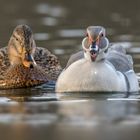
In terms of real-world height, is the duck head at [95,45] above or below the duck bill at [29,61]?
above

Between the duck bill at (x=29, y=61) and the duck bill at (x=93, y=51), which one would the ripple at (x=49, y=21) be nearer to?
the duck bill at (x=29, y=61)

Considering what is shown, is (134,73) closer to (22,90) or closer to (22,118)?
(22,90)

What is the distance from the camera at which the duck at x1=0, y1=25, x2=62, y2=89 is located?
16406mm

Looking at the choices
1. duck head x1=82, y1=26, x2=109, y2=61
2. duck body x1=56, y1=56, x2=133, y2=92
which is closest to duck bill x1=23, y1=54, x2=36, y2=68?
duck body x1=56, y1=56, x2=133, y2=92

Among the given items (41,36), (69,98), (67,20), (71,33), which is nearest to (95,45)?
(69,98)

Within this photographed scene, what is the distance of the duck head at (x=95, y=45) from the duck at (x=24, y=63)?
109cm

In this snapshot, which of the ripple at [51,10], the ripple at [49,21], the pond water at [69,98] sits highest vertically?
the ripple at [51,10]

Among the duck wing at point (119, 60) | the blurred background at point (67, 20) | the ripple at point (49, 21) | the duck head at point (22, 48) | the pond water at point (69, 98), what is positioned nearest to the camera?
the pond water at point (69, 98)

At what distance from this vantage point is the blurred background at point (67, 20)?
734 inches

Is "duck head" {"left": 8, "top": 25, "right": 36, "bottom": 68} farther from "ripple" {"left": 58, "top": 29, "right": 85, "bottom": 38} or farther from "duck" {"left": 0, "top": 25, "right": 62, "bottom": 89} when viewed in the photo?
"ripple" {"left": 58, "top": 29, "right": 85, "bottom": 38}

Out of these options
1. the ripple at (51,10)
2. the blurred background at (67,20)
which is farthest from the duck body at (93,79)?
the ripple at (51,10)

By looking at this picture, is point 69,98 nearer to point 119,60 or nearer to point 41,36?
point 119,60

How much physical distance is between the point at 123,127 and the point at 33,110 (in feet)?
5.25

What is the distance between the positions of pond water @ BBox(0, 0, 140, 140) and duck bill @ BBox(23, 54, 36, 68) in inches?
13.1
